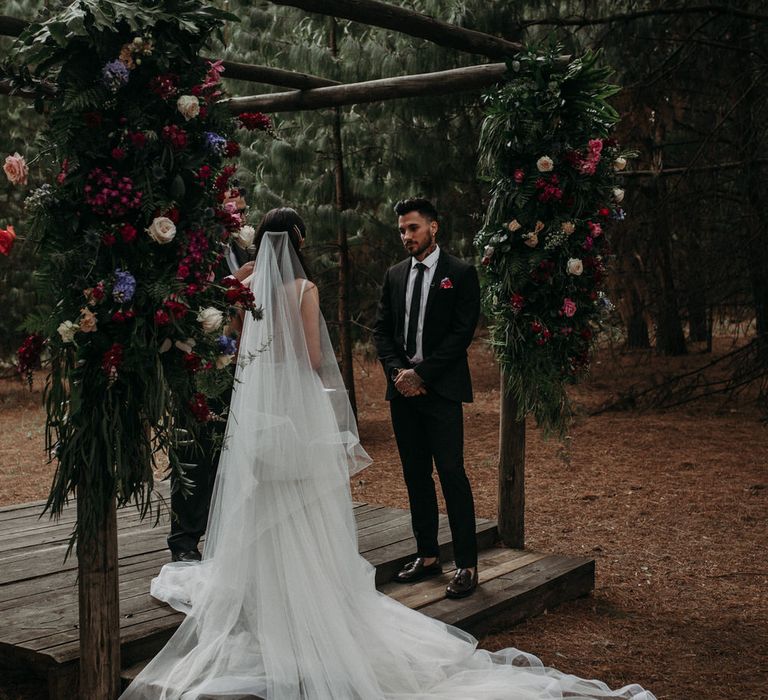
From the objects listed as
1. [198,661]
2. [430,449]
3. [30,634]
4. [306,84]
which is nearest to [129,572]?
[30,634]

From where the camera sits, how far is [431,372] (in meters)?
5.14

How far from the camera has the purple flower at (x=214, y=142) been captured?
140 inches

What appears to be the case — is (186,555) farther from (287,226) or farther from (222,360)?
(287,226)

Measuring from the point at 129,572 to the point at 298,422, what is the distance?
1.54 m

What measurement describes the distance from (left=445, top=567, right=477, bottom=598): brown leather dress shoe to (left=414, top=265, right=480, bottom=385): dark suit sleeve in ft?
3.68

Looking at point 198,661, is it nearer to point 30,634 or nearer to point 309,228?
point 30,634

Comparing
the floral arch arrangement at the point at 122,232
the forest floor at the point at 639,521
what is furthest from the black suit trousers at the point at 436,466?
the floral arch arrangement at the point at 122,232

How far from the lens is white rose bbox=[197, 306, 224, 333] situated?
3508 millimetres

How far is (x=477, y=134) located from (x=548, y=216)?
5969mm

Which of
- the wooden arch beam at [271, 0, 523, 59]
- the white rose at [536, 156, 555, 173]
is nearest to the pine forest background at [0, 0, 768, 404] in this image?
the wooden arch beam at [271, 0, 523, 59]

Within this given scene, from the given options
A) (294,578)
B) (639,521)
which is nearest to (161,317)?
(294,578)

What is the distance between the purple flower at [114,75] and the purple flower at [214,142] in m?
0.36

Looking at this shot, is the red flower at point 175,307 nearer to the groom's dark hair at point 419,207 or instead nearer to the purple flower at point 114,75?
the purple flower at point 114,75

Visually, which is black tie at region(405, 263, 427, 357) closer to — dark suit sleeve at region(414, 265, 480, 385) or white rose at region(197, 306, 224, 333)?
dark suit sleeve at region(414, 265, 480, 385)
